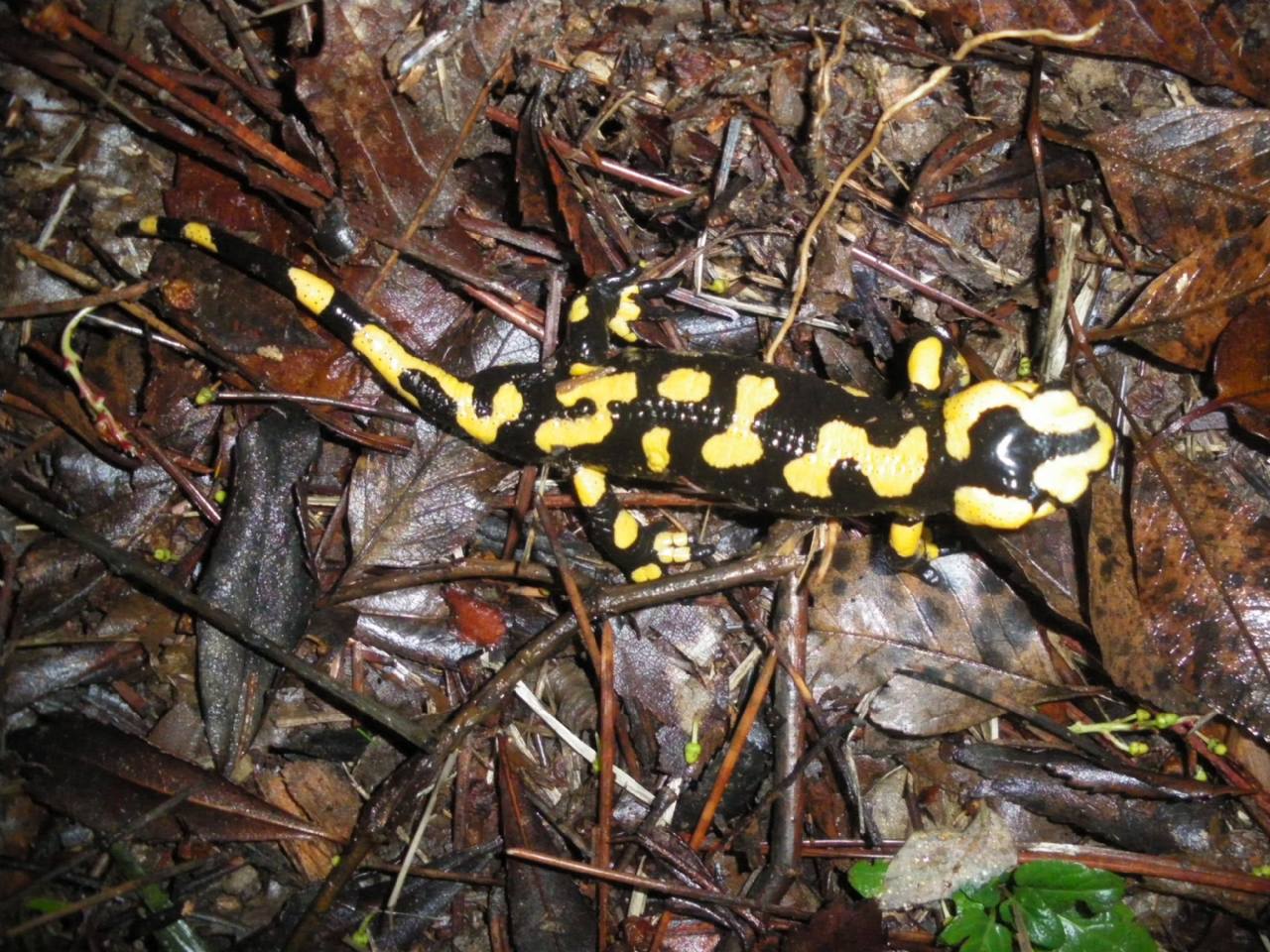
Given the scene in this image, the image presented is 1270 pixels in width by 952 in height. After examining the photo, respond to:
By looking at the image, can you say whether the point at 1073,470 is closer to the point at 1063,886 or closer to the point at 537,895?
the point at 1063,886

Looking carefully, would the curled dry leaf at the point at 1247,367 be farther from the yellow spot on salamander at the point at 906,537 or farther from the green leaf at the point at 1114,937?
the green leaf at the point at 1114,937

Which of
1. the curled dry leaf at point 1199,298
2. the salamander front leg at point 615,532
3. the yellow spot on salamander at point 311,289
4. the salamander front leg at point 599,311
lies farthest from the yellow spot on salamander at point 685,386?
the curled dry leaf at point 1199,298

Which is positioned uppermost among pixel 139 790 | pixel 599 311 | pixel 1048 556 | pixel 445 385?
pixel 599 311

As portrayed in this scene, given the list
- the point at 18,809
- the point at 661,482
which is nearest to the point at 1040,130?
the point at 661,482

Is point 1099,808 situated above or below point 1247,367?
below

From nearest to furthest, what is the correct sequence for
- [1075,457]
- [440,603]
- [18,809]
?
[1075,457], [18,809], [440,603]

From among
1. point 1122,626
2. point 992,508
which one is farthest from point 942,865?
point 992,508

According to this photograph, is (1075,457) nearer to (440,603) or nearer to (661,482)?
(661,482)
